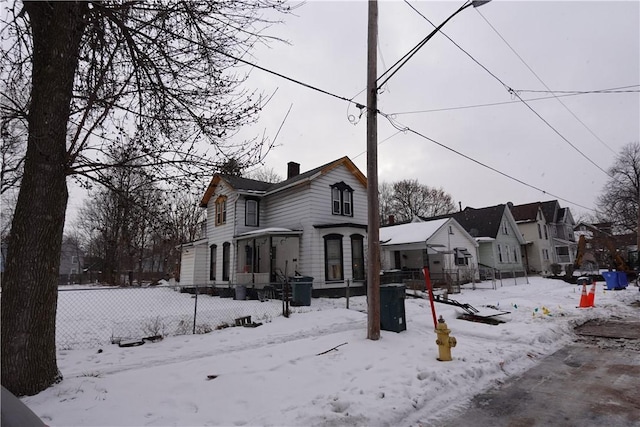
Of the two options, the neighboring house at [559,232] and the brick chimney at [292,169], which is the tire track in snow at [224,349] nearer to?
the brick chimney at [292,169]

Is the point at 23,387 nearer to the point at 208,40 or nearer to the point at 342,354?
the point at 342,354

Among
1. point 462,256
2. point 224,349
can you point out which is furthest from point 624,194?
point 224,349

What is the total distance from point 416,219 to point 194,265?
21515 mm

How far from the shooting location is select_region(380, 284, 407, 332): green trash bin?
27.2ft

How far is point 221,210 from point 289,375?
17252mm

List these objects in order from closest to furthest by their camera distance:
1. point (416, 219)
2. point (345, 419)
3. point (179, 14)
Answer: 1. point (345, 419)
2. point (179, 14)
3. point (416, 219)

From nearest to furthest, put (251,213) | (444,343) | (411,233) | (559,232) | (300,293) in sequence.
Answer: (444,343), (300,293), (251,213), (411,233), (559,232)

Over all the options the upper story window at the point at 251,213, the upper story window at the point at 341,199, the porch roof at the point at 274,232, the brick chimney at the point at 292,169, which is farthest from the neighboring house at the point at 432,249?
the porch roof at the point at 274,232

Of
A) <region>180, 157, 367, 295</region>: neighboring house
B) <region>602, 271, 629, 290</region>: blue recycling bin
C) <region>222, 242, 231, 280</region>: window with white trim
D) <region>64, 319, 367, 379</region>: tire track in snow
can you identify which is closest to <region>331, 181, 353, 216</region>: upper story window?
<region>180, 157, 367, 295</region>: neighboring house

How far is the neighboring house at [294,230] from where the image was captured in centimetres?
1711

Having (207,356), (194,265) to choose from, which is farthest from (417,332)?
(194,265)

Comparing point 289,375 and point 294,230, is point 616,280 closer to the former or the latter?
point 294,230

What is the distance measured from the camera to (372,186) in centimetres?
804

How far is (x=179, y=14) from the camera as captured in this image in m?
5.73
